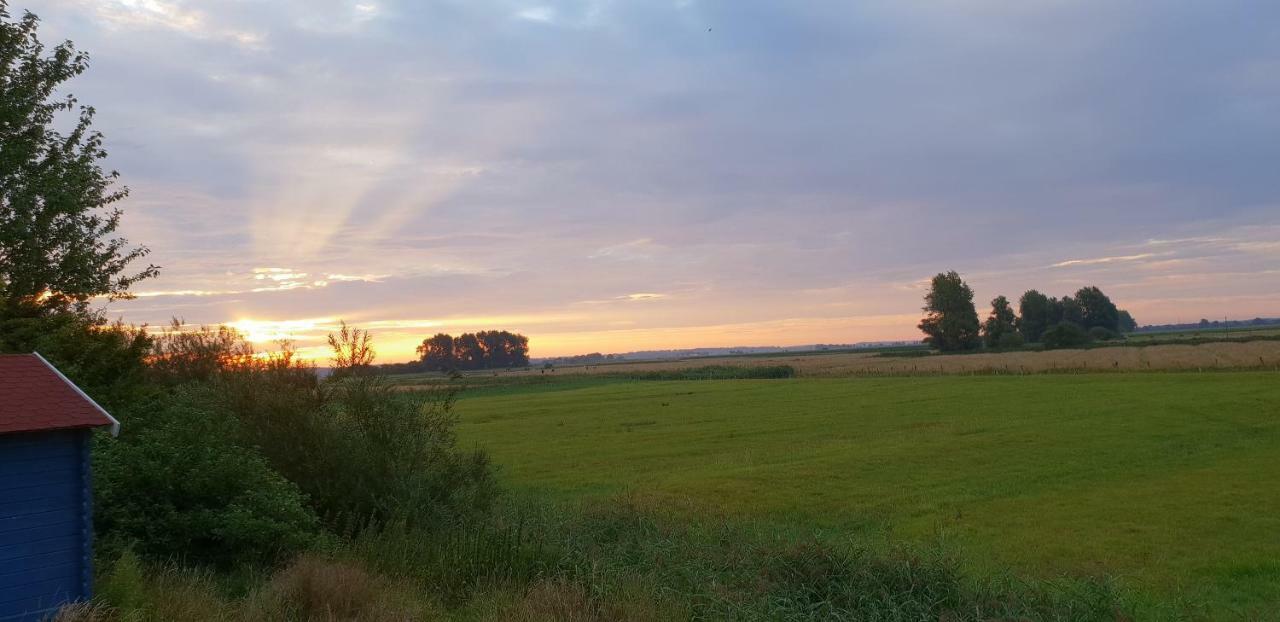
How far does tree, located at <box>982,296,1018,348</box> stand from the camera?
164 meters

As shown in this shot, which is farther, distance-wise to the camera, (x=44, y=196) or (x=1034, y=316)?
(x=1034, y=316)

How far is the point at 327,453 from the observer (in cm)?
1491

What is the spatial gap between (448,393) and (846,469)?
1387cm

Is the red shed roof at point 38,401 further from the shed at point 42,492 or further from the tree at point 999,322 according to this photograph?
the tree at point 999,322

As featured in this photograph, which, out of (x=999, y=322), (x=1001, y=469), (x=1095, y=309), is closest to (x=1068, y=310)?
(x=1095, y=309)

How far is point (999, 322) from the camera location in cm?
16700

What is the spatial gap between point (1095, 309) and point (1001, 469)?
191854mm

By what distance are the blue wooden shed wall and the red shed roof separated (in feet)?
0.68

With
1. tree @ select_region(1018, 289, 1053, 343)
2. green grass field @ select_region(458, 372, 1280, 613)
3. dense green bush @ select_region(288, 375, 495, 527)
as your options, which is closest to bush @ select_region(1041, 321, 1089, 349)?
tree @ select_region(1018, 289, 1053, 343)

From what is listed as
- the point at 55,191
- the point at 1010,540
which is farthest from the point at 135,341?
the point at 1010,540

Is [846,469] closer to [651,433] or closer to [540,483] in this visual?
[540,483]

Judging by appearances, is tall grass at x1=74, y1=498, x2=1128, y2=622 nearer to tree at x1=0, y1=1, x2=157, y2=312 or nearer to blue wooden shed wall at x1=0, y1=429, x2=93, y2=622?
blue wooden shed wall at x1=0, y1=429, x2=93, y2=622

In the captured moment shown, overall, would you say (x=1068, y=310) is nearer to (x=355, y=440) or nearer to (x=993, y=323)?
(x=993, y=323)

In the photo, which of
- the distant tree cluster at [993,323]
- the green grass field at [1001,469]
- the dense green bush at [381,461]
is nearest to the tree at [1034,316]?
the distant tree cluster at [993,323]
